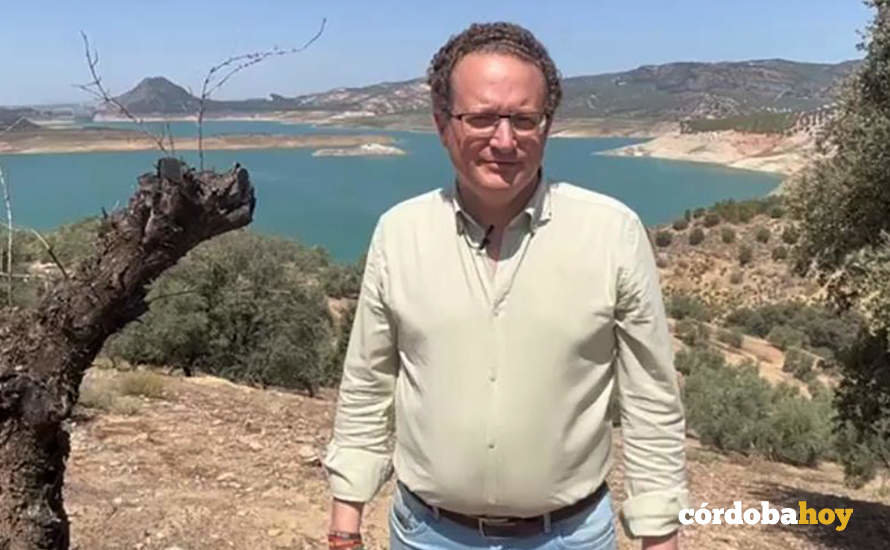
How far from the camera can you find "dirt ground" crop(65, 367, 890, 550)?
5.35 metres

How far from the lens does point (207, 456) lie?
22.2ft

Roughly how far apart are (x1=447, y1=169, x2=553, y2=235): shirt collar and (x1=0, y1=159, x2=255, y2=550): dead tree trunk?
6.50 ft

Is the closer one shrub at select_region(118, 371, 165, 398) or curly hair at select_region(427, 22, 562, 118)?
curly hair at select_region(427, 22, 562, 118)

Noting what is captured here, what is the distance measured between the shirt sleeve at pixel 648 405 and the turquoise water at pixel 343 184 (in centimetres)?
4003

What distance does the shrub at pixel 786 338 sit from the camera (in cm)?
2567

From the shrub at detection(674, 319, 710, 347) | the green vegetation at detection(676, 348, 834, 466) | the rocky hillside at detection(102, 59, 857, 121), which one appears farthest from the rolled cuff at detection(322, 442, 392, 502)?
the rocky hillside at detection(102, 59, 857, 121)

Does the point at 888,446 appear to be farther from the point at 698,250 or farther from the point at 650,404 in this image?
the point at 698,250

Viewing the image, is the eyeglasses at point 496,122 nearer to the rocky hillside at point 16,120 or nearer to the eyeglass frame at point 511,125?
A: the eyeglass frame at point 511,125

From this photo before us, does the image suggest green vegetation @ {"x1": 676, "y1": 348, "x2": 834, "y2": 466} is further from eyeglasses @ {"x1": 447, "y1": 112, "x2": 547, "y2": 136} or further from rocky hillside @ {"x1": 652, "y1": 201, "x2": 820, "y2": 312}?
rocky hillside @ {"x1": 652, "y1": 201, "x2": 820, "y2": 312}

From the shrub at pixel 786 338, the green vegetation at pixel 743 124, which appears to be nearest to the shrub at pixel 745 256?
the shrub at pixel 786 338

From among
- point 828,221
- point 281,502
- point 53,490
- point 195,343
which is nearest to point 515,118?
point 53,490

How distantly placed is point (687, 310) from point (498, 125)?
2729 centimetres

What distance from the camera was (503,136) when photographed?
1.70 meters

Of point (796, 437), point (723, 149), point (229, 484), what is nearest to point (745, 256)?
point (796, 437)
